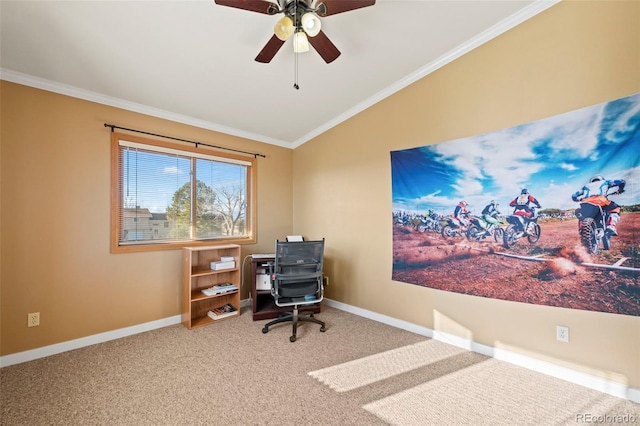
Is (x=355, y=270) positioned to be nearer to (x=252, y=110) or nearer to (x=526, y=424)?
(x=526, y=424)

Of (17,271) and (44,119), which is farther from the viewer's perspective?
(44,119)

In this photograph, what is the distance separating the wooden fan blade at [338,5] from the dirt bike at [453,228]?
1908 mm

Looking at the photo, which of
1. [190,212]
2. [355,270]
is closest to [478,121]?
[355,270]

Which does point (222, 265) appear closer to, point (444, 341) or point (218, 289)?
point (218, 289)

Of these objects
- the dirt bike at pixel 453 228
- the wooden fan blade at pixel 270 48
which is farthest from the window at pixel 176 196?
the dirt bike at pixel 453 228

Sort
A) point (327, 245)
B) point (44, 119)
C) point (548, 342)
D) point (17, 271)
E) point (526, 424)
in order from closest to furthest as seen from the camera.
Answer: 1. point (526, 424)
2. point (548, 342)
3. point (17, 271)
4. point (44, 119)
5. point (327, 245)

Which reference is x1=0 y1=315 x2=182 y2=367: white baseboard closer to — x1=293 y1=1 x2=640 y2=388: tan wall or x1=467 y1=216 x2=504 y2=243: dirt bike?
x1=293 y1=1 x2=640 y2=388: tan wall

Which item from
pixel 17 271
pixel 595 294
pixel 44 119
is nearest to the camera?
pixel 595 294

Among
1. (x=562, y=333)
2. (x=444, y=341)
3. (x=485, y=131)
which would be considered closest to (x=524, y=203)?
(x=485, y=131)

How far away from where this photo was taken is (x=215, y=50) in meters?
2.15

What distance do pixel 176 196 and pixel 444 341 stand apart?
352cm

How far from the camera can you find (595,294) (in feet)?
5.72

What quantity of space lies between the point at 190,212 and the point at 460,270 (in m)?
3.28

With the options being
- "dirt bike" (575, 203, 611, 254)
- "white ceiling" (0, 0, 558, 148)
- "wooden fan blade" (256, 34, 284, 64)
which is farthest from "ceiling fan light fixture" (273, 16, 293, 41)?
"dirt bike" (575, 203, 611, 254)
